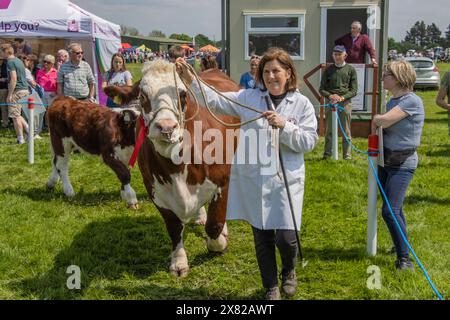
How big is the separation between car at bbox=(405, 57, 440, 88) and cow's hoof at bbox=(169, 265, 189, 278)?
2239cm

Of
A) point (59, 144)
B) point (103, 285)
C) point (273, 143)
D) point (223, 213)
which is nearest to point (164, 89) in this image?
point (273, 143)

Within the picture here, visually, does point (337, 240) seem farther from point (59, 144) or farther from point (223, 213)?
point (59, 144)

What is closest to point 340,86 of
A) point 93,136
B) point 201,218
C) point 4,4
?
point 201,218

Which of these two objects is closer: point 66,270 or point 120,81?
point 66,270

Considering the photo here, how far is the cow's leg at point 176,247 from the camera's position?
→ 4442mm

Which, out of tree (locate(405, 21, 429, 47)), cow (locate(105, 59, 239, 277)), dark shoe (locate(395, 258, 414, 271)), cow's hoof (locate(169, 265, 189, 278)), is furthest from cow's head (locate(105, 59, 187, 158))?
tree (locate(405, 21, 429, 47))

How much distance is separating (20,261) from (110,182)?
10.7ft

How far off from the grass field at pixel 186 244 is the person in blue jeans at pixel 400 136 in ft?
1.39

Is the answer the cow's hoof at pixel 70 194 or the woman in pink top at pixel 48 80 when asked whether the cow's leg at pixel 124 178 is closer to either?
the cow's hoof at pixel 70 194

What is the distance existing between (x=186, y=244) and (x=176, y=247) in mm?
→ 698

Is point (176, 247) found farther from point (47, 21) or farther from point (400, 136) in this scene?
point (47, 21)

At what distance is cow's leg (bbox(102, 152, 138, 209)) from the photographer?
6574 millimetres

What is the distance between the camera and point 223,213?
4715 mm

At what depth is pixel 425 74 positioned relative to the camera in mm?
24328
